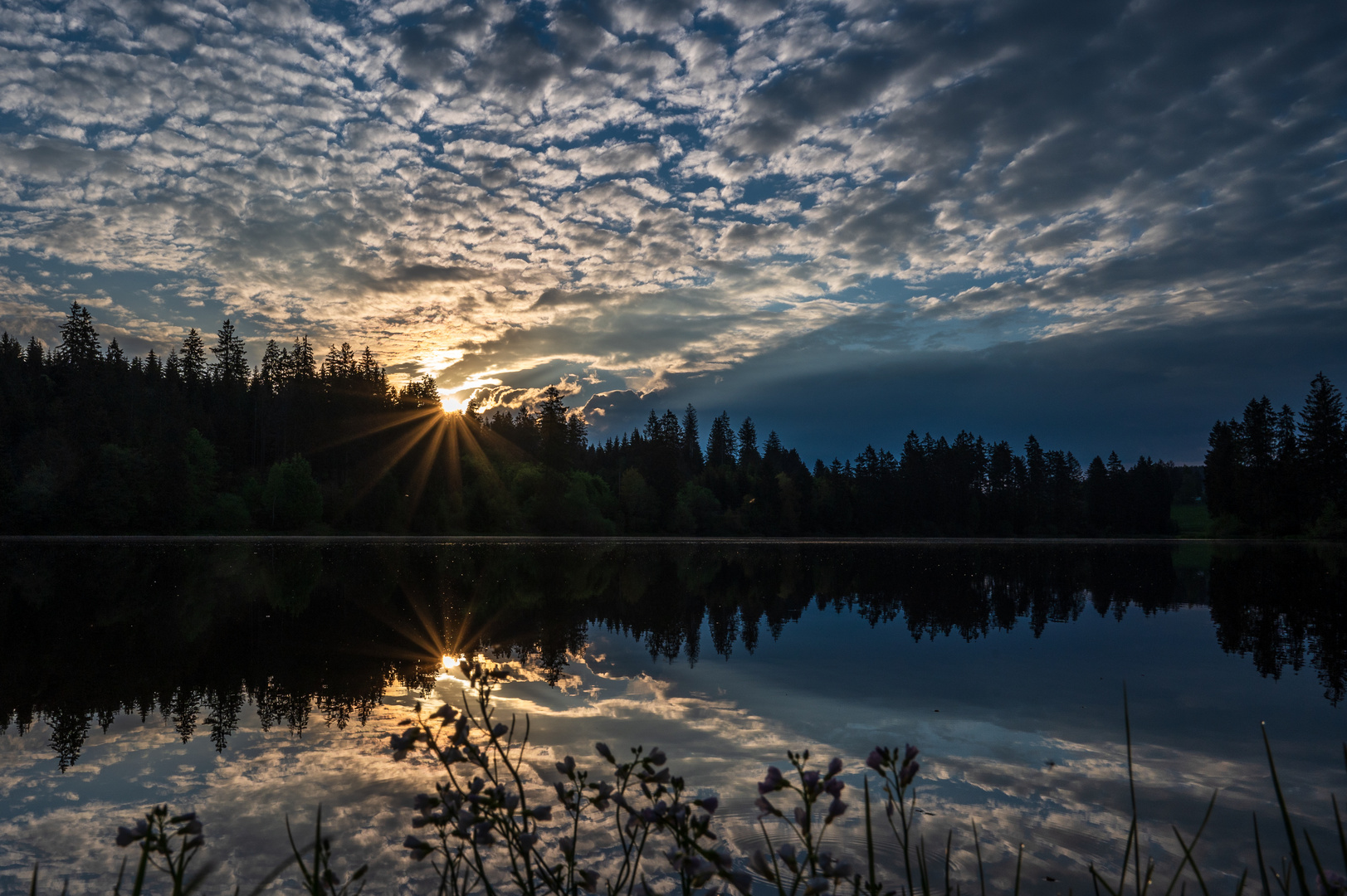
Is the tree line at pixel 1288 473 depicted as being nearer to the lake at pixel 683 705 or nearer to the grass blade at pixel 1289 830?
the lake at pixel 683 705

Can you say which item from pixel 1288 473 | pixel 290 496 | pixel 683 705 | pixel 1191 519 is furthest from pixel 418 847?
pixel 1191 519

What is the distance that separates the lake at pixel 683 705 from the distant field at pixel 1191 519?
4122 inches

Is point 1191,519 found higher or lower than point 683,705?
higher

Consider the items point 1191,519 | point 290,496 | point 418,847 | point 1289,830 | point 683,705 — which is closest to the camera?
point 1289,830

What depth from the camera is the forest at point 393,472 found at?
69562mm

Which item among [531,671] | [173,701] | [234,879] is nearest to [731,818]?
[234,879]

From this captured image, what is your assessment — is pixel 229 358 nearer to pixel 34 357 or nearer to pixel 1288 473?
pixel 34 357

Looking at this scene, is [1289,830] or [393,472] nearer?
[1289,830]

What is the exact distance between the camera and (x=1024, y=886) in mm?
5258

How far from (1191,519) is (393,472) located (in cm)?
14514

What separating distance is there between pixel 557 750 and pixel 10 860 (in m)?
4.49

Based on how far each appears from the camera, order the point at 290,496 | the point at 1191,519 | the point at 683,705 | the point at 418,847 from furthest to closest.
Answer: the point at 1191,519
the point at 290,496
the point at 683,705
the point at 418,847

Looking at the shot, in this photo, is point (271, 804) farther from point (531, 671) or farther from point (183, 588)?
point (183, 588)

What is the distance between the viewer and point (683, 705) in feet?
34.4
